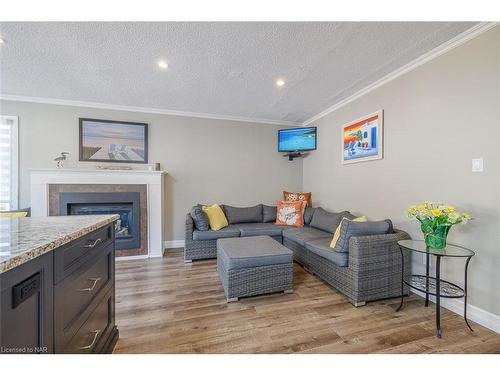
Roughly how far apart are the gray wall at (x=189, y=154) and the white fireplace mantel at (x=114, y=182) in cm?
38

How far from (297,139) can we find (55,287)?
12.6ft

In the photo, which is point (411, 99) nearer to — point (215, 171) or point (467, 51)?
point (467, 51)

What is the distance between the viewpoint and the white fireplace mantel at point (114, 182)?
2975mm

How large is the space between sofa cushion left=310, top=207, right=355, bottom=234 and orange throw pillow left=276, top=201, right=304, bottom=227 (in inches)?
8.9

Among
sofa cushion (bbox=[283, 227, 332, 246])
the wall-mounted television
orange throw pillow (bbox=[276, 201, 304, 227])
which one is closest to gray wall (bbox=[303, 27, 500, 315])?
sofa cushion (bbox=[283, 227, 332, 246])

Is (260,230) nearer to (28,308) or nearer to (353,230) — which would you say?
(353,230)

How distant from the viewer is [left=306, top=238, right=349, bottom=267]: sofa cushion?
2.12 m

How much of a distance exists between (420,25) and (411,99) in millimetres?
759

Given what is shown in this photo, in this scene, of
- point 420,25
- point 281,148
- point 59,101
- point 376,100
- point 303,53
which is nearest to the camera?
point 420,25

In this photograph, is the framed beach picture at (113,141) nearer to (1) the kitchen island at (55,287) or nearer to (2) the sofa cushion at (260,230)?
(2) the sofa cushion at (260,230)

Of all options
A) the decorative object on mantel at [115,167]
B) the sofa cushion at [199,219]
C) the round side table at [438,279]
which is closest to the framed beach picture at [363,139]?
the round side table at [438,279]
